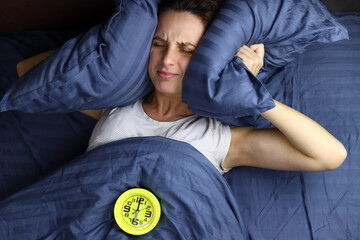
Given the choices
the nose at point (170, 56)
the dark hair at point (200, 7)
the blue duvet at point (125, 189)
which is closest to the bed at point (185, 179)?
the blue duvet at point (125, 189)

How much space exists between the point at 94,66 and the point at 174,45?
226 mm

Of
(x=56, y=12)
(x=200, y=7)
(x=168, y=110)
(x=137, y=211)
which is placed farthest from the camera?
(x=56, y=12)

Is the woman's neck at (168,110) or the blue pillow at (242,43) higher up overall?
the blue pillow at (242,43)

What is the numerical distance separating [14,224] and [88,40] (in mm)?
540

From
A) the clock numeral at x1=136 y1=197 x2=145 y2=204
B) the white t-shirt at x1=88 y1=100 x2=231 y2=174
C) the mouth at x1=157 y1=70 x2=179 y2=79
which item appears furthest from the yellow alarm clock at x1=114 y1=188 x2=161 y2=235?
the mouth at x1=157 y1=70 x2=179 y2=79

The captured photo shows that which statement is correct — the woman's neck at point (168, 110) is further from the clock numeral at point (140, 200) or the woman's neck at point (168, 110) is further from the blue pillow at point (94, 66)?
the clock numeral at point (140, 200)

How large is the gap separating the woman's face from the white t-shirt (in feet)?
0.39

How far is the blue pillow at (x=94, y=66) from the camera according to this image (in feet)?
3.32

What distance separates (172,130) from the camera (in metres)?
1.11

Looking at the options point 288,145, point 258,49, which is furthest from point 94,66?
point 288,145

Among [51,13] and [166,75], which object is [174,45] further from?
[51,13]

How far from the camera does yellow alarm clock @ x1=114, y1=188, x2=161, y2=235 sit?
0.93 meters

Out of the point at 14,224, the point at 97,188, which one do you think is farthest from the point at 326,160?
the point at 14,224

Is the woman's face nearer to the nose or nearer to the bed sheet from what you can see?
the nose
